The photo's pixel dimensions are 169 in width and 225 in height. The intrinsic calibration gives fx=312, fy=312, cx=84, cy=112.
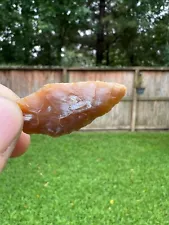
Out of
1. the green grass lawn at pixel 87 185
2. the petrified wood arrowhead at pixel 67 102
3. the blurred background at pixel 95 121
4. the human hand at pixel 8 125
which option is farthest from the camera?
the blurred background at pixel 95 121

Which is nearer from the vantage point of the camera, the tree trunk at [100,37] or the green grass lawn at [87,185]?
the green grass lawn at [87,185]

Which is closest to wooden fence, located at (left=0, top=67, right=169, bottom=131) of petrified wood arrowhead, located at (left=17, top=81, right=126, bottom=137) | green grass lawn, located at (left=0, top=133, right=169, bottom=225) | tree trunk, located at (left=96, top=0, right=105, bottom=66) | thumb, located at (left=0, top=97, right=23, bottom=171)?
green grass lawn, located at (left=0, top=133, right=169, bottom=225)

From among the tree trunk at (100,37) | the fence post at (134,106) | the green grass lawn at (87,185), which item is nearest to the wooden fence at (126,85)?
the fence post at (134,106)

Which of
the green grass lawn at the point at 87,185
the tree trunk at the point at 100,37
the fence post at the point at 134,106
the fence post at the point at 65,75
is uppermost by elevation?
the tree trunk at the point at 100,37

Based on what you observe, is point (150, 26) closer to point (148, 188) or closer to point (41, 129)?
point (148, 188)

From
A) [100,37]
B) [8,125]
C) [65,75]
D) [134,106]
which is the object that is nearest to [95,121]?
[134,106]

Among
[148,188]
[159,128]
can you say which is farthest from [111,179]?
[159,128]

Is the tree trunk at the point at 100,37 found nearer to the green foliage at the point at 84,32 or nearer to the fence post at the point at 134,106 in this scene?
the green foliage at the point at 84,32

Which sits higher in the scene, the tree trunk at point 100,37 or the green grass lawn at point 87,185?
the tree trunk at point 100,37
